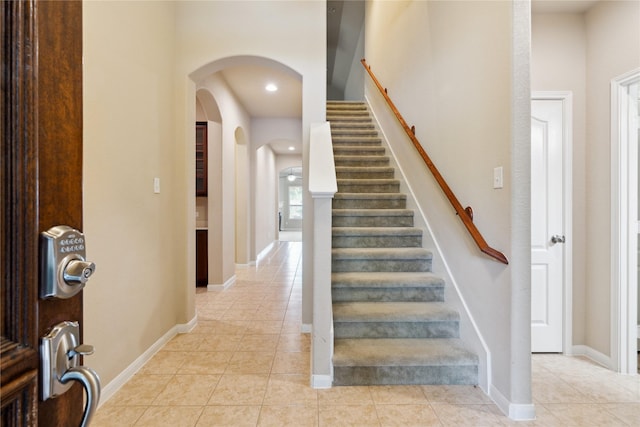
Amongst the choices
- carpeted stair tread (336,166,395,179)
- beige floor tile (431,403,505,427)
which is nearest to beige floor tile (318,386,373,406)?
beige floor tile (431,403,505,427)

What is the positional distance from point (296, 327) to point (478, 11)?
283 centimetres

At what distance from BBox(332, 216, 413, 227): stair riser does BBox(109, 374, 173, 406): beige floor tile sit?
184 centimetres

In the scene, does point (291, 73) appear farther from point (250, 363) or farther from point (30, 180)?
point (30, 180)

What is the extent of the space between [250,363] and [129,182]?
151 cm

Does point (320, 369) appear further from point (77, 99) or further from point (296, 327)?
point (77, 99)

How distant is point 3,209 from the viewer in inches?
14.6

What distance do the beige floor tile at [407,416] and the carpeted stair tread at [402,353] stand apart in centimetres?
25

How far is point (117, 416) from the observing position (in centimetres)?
174

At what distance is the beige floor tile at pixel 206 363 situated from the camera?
220 cm

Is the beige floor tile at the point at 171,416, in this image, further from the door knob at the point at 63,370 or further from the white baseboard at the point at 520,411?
the white baseboard at the point at 520,411

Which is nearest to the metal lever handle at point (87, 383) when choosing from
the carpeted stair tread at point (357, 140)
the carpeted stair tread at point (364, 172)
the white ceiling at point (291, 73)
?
the white ceiling at point (291, 73)

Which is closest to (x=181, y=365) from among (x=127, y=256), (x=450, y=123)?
(x=127, y=256)

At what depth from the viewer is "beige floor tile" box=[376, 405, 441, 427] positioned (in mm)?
1667

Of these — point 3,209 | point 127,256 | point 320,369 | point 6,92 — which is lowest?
point 320,369
